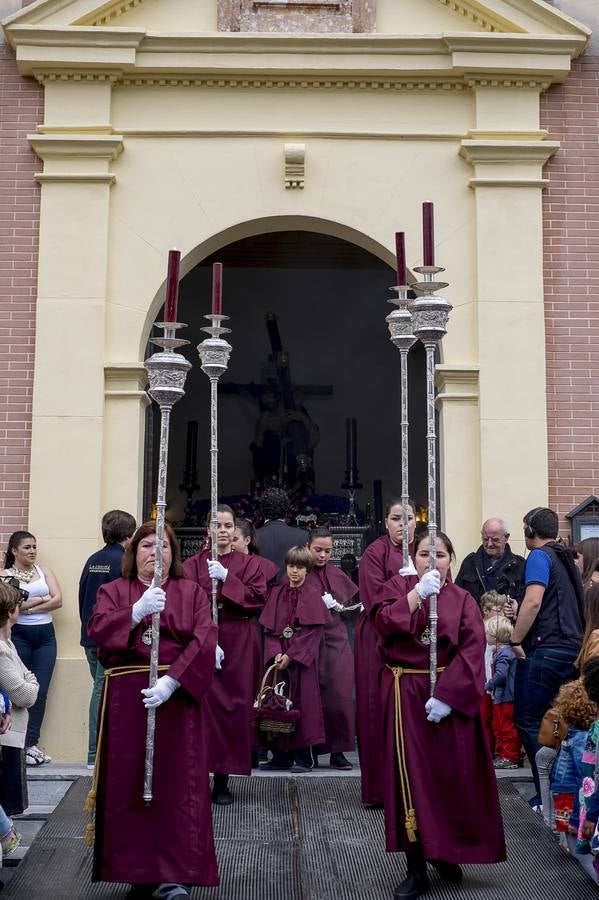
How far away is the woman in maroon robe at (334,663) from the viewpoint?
29.1 feet

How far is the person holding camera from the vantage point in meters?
9.05

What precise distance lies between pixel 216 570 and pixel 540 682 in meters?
2.08

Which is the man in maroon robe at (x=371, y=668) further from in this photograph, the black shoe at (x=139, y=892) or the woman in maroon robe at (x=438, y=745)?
the black shoe at (x=139, y=892)

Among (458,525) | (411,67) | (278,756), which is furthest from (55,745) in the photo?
(411,67)

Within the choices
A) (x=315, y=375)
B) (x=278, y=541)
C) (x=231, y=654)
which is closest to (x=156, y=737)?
(x=231, y=654)

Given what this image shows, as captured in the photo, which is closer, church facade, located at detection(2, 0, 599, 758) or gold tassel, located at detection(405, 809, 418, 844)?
gold tassel, located at detection(405, 809, 418, 844)

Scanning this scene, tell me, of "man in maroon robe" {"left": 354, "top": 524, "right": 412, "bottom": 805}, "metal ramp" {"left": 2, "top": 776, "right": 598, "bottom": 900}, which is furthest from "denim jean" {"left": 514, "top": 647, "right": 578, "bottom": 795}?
"man in maroon robe" {"left": 354, "top": 524, "right": 412, "bottom": 805}

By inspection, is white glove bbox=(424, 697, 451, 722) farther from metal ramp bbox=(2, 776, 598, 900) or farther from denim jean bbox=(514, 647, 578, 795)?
denim jean bbox=(514, 647, 578, 795)

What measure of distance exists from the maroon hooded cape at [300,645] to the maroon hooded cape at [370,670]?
2.33ft

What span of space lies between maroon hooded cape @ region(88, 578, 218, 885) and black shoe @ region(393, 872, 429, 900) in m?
0.91

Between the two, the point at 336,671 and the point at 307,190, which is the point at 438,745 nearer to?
the point at 336,671

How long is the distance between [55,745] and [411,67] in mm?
6208

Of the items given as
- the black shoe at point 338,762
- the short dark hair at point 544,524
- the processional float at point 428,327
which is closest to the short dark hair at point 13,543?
the black shoe at point 338,762

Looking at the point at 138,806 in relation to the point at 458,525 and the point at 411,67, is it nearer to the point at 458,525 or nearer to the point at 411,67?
the point at 458,525
